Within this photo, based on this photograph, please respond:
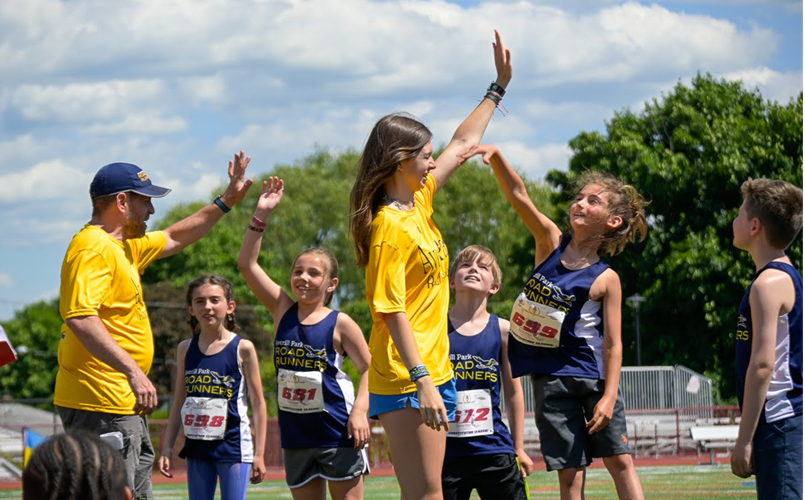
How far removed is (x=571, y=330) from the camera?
5.86 metres

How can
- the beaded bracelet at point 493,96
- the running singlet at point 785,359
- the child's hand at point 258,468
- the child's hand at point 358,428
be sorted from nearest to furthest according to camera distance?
the running singlet at point 785,359 < the beaded bracelet at point 493,96 < the child's hand at point 358,428 < the child's hand at point 258,468

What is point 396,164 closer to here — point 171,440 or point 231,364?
point 231,364

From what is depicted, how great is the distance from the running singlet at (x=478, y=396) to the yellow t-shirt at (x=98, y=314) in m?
1.78

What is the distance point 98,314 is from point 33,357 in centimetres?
7266

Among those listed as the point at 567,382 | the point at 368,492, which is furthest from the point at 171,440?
the point at 368,492

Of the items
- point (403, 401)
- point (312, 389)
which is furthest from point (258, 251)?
point (403, 401)

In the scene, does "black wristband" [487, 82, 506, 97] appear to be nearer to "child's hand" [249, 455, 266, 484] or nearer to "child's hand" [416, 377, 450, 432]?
"child's hand" [416, 377, 450, 432]

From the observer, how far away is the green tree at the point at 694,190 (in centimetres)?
3512

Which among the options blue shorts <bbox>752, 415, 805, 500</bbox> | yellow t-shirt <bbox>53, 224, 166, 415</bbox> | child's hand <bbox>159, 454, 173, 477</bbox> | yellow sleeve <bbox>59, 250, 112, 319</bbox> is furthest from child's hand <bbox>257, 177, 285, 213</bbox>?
blue shorts <bbox>752, 415, 805, 500</bbox>

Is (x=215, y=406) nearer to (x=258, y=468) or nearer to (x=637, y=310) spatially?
(x=258, y=468)

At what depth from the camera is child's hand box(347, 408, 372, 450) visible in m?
6.01

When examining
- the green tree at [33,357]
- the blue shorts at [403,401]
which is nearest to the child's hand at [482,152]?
the blue shorts at [403,401]

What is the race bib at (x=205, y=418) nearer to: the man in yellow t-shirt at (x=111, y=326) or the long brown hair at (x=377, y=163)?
the man in yellow t-shirt at (x=111, y=326)

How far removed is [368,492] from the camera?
674 inches
